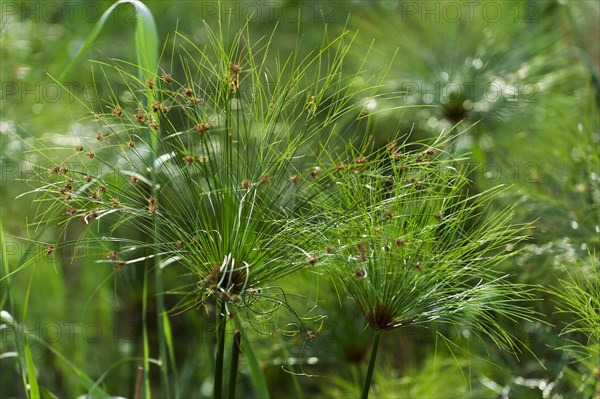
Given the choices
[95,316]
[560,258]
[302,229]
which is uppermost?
[302,229]

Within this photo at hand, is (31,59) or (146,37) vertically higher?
(146,37)

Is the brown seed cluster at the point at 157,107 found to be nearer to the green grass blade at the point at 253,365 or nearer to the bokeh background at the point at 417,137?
the green grass blade at the point at 253,365

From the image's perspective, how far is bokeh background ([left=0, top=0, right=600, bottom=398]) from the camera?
1.39 metres

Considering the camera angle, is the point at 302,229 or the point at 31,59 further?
the point at 31,59

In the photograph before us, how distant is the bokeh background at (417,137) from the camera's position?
139cm

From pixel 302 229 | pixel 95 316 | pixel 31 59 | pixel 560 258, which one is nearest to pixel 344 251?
pixel 302 229

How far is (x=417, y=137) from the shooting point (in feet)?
5.79

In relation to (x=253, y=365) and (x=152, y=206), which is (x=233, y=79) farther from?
(x=253, y=365)

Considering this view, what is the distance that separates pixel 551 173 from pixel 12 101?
1.10 m

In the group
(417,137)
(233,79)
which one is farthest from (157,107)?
(417,137)

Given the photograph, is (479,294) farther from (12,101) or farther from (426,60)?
(12,101)

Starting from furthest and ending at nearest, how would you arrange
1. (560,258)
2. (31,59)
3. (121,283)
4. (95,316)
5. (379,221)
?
(95,316)
(121,283)
(31,59)
(560,258)
(379,221)

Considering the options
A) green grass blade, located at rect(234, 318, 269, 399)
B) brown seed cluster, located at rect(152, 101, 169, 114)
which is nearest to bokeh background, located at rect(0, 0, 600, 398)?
green grass blade, located at rect(234, 318, 269, 399)

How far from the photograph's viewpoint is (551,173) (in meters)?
1.41
